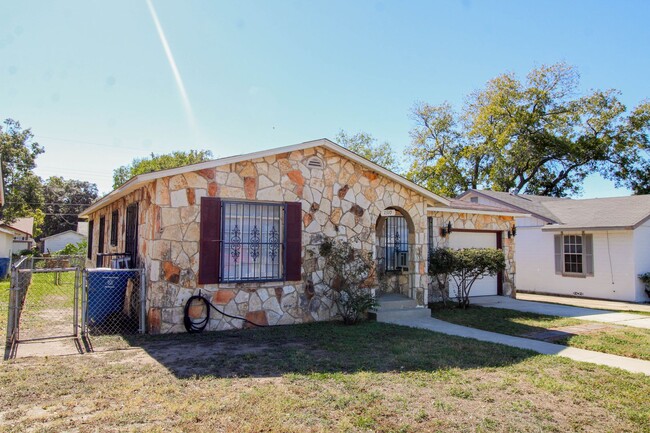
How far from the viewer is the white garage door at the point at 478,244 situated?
1328 cm

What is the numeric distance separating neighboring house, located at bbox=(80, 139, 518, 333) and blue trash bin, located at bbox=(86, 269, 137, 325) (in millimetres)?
542

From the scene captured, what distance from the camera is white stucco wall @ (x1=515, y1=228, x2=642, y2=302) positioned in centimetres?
1515

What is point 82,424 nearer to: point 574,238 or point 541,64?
point 574,238

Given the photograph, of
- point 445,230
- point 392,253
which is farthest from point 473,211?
point 392,253

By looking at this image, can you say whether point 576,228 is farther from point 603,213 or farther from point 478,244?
point 478,244

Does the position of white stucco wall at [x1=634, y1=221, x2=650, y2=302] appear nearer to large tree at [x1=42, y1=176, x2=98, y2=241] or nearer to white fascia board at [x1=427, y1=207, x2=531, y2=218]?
white fascia board at [x1=427, y1=207, x2=531, y2=218]

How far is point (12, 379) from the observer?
16.5ft

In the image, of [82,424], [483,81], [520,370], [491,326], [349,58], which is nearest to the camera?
[82,424]

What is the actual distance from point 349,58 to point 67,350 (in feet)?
38.8

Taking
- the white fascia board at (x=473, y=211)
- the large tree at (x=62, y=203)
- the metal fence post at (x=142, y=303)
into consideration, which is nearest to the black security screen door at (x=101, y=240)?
the metal fence post at (x=142, y=303)

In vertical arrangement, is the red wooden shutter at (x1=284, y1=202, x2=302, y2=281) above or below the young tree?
below

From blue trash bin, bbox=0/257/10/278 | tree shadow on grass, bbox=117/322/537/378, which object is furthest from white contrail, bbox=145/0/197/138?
blue trash bin, bbox=0/257/10/278

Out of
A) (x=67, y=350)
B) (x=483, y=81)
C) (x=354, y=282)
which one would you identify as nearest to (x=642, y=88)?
(x=483, y=81)

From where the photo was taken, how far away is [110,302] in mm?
8078
